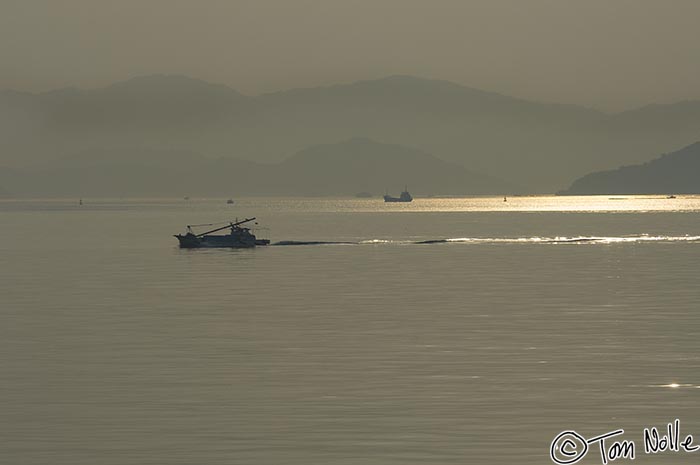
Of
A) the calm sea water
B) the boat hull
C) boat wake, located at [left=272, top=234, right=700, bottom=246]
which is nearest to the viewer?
the calm sea water

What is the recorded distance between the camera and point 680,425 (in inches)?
1572

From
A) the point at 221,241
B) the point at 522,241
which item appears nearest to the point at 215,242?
the point at 221,241

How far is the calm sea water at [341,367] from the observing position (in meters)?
38.3

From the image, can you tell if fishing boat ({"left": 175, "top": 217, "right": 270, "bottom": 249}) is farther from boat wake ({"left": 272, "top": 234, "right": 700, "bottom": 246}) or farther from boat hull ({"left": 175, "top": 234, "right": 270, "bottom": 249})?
boat wake ({"left": 272, "top": 234, "right": 700, "bottom": 246})

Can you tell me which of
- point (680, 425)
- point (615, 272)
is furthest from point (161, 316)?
point (615, 272)

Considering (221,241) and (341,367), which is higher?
(221,241)

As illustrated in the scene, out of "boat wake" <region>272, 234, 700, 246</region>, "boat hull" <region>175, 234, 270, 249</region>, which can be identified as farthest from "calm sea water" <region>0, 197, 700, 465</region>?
"boat wake" <region>272, 234, 700, 246</region>

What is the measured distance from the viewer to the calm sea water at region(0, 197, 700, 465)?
38.3m

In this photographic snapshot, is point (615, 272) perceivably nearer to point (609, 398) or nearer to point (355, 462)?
point (609, 398)

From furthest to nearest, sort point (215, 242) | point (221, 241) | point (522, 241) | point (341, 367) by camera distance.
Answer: point (522, 241) < point (221, 241) < point (215, 242) < point (341, 367)

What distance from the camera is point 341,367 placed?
172ft

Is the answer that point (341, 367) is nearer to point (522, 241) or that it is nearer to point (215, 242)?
point (215, 242)

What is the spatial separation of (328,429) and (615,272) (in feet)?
260

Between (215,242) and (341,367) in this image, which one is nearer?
(341,367)
